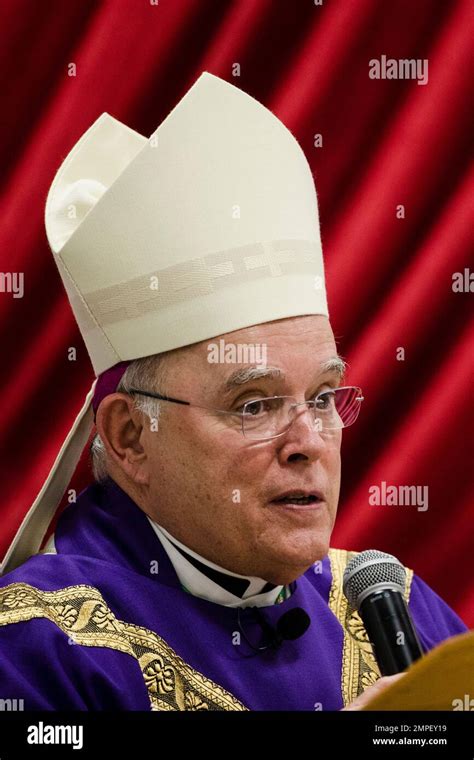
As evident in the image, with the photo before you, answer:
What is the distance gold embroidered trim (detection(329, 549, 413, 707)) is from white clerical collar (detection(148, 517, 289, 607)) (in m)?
0.22

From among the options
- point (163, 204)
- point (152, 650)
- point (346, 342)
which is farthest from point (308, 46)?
point (152, 650)

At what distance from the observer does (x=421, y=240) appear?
2.80 meters

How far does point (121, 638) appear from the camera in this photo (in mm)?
Answer: 1875

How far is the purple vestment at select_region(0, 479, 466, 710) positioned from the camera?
1.79 m

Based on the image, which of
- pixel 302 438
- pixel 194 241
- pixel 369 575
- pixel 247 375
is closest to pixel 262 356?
pixel 247 375

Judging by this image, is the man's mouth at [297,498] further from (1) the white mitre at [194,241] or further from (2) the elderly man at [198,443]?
(1) the white mitre at [194,241]

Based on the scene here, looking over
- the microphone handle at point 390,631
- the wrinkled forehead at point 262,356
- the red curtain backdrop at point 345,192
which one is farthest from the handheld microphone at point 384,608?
the red curtain backdrop at point 345,192

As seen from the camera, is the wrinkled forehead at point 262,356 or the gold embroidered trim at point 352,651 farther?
the gold embroidered trim at point 352,651

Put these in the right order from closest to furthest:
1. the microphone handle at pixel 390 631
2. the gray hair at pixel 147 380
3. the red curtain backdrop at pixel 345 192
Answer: the microphone handle at pixel 390 631 → the gray hair at pixel 147 380 → the red curtain backdrop at pixel 345 192

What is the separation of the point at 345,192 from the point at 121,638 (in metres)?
1.36

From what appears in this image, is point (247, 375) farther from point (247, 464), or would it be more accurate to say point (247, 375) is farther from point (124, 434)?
point (124, 434)

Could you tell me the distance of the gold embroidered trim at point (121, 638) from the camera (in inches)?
72.4

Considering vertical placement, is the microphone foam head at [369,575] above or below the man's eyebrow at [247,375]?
below

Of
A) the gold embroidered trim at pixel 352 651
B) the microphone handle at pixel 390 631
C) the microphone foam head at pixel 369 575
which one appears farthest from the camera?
the gold embroidered trim at pixel 352 651
